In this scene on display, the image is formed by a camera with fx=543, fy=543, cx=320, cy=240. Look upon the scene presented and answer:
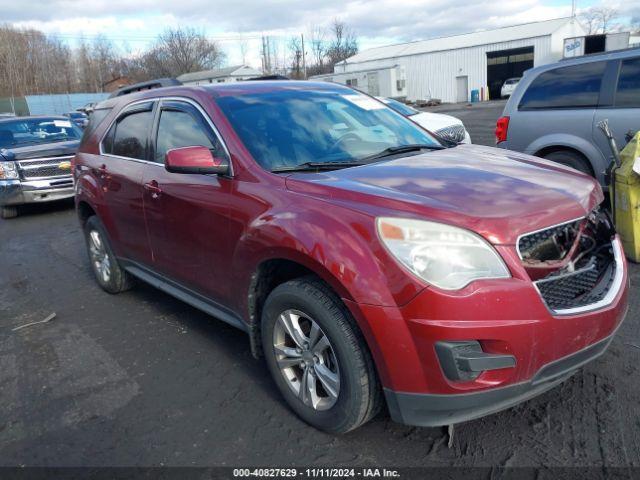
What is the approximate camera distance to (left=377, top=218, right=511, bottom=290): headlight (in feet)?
7.49

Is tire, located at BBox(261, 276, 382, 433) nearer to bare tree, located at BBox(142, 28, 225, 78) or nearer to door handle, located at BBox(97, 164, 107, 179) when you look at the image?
door handle, located at BBox(97, 164, 107, 179)

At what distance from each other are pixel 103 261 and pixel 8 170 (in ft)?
18.9

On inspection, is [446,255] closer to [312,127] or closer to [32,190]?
[312,127]

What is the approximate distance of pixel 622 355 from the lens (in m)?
3.39

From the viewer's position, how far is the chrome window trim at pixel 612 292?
2.38m

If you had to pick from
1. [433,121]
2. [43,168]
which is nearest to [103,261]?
[43,168]

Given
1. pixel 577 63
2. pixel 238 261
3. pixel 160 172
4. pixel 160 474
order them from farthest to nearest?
pixel 577 63 < pixel 160 172 < pixel 238 261 < pixel 160 474

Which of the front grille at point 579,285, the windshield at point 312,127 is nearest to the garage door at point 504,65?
the windshield at point 312,127

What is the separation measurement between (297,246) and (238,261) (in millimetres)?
613

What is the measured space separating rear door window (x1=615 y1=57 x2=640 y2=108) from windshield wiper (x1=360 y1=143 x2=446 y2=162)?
3.42 meters

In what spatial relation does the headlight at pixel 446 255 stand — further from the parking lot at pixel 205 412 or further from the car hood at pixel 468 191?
the parking lot at pixel 205 412

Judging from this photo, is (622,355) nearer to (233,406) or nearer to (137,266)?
(233,406)

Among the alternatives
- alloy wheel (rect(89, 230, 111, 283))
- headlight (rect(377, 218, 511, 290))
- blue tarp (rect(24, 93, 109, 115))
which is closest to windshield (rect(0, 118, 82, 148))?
alloy wheel (rect(89, 230, 111, 283))

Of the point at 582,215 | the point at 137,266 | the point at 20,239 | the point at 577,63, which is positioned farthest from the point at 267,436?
the point at 20,239
